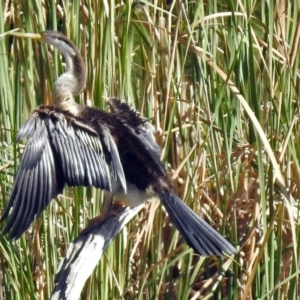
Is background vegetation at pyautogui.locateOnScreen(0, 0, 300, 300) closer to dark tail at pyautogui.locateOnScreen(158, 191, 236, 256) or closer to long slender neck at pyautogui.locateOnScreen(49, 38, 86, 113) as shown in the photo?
long slender neck at pyautogui.locateOnScreen(49, 38, 86, 113)

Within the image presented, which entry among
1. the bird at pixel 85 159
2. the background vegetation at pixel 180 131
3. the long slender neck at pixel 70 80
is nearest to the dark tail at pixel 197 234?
the bird at pixel 85 159

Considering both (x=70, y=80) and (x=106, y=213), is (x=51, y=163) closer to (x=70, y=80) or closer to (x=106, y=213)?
(x=106, y=213)

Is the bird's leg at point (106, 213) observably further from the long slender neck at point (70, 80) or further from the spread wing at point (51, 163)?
the long slender neck at point (70, 80)

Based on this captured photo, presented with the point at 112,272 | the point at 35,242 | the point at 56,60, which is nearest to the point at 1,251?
the point at 35,242

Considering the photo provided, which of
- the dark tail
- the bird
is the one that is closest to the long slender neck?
the bird

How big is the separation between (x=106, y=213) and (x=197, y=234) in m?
0.30

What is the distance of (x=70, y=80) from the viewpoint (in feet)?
9.62

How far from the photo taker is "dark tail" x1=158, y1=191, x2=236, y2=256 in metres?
2.62

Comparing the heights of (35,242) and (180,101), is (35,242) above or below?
Answer: below

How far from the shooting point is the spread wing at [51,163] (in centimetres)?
252

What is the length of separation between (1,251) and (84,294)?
0.29 m

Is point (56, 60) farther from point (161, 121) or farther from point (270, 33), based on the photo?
point (270, 33)

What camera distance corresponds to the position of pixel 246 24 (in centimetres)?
278

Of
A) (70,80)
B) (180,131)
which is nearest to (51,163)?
(70,80)
